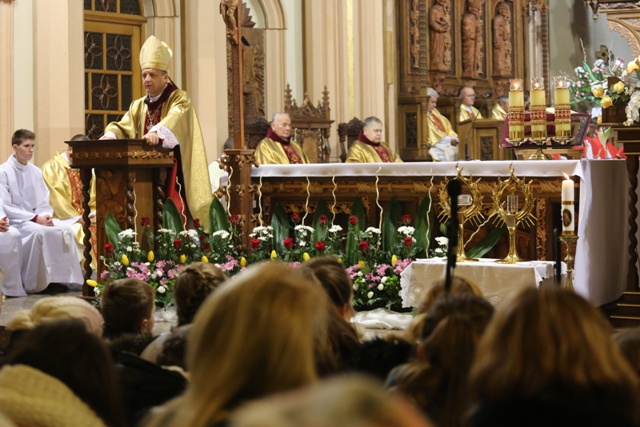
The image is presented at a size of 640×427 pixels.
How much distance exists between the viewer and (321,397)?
3.92 feet

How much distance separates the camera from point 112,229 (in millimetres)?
7898

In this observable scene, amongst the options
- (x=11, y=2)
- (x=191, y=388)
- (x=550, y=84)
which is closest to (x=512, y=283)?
(x=191, y=388)

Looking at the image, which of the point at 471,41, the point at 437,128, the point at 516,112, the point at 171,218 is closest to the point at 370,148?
the point at 171,218

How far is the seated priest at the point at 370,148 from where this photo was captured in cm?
1153

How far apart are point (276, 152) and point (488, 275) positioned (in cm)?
449

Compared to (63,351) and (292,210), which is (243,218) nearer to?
(292,210)

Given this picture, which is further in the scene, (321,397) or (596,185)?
(596,185)

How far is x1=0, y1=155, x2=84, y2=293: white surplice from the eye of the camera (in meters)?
9.21

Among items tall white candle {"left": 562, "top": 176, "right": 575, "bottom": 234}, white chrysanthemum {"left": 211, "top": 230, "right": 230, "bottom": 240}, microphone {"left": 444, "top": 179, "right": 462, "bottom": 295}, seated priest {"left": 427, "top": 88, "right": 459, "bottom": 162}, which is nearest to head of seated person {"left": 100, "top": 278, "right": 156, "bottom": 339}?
microphone {"left": 444, "top": 179, "right": 462, "bottom": 295}

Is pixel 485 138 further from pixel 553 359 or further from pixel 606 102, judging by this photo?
pixel 553 359

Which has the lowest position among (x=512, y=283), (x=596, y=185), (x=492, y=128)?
(x=512, y=283)

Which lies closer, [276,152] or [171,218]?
[171,218]

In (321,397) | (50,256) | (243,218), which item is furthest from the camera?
(50,256)

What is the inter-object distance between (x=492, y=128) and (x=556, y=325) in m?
14.3
